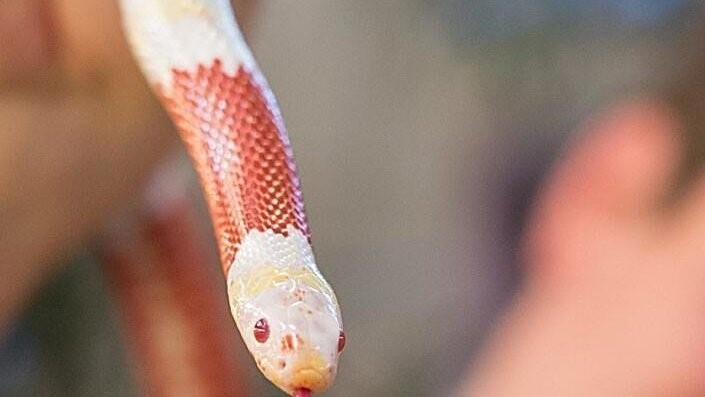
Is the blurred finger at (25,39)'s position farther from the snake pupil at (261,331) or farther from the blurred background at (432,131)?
the blurred background at (432,131)

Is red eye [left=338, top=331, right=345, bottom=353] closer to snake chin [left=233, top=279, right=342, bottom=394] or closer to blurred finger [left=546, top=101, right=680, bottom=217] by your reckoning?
snake chin [left=233, top=279, right=342, bottom=394]

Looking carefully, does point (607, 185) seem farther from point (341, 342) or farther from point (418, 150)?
point (341, 342)

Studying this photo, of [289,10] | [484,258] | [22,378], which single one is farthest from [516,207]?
[22,378]

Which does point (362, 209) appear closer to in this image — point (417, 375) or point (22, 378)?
point (417, 375)

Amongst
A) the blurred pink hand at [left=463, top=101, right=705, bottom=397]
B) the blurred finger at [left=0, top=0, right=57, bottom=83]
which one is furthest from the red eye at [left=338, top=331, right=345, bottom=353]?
the blurred pink hand at [left=463, top=101, right=705, bottom=397]

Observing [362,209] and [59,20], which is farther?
[362,209]

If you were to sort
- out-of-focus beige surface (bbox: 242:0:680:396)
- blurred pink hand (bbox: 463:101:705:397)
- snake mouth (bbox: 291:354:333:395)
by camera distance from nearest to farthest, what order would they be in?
Result: snake mouth (bbox: 291:354:333:395) < blurred pink hand (bbox: 463:101:705:397) < out-of-focus beige surface (bbox: 242:0:680:396)

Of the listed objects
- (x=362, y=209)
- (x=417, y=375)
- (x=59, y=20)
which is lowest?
(x=417, y=375)

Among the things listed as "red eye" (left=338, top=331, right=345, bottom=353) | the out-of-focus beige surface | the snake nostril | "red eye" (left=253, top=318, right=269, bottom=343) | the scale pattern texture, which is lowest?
the out-of-focus beige surface
